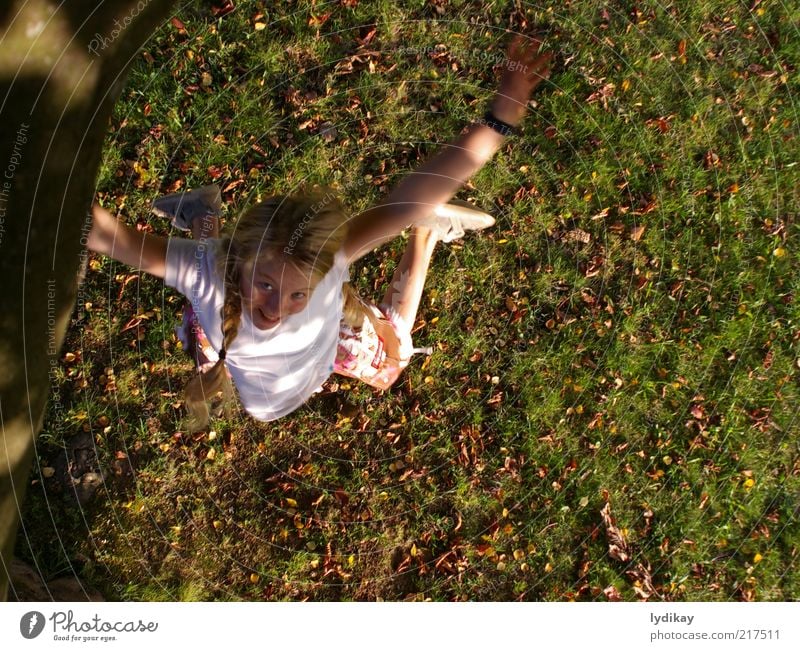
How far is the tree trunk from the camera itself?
2.04 meters

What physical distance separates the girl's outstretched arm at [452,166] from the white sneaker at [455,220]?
52mm

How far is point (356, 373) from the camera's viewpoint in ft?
10.1

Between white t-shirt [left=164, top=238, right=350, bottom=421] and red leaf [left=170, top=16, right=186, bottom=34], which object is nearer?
white t-shirt [left=164, top=238, right=350, bottom=421]

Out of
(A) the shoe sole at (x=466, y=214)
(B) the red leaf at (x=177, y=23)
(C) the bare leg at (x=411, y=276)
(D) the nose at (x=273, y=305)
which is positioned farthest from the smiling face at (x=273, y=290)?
(B) the red leaf at (x=177, y=23)

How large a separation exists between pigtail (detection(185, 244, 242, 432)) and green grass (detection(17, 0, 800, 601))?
0.14 meters

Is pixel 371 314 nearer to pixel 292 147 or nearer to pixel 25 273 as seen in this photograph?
pixel 292 147

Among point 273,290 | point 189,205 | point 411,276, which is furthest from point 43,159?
point 411,276

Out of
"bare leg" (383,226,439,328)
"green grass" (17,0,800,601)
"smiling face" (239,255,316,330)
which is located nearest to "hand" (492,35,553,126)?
"green grass" (17,0,800,601)

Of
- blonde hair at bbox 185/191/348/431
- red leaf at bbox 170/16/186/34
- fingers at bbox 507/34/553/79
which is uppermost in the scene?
fingers at bbox 507/34/553/79

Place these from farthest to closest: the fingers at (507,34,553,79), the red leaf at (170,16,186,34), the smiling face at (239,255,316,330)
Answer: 1. the fingers at (507,34,553,79)
2. the red leaf at (170,16,186,34)
3. the smiling face at (239,255,316,330)

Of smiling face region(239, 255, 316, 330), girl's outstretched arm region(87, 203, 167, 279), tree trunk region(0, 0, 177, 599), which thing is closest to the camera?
tree trunk region(0, 0, 177, 599)

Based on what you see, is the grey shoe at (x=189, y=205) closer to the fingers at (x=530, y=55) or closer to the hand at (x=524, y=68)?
the hand at (x=524, y=68)

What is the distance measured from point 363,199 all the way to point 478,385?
4.63 feet

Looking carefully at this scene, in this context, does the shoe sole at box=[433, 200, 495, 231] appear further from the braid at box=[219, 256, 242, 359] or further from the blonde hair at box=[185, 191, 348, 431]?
the braid at box=[219, 256, 242, 359]
